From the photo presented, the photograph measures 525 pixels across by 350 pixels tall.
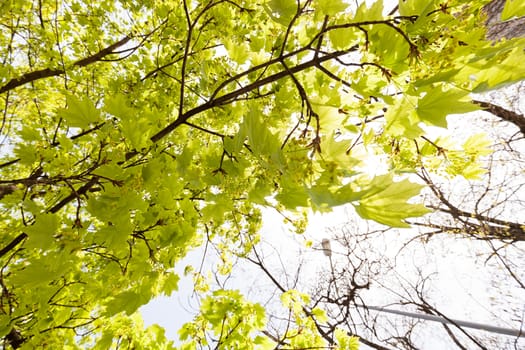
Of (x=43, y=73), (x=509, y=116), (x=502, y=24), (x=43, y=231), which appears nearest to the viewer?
(x=43, y=231)

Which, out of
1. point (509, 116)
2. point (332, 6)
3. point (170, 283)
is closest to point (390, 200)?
point (332, 6)

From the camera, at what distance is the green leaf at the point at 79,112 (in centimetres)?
94

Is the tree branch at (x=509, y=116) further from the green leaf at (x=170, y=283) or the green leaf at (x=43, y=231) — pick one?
the green leaf at (x=43, y=231)

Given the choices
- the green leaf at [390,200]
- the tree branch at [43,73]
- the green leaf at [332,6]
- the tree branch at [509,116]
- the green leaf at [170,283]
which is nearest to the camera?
the green leaf at [390,200]

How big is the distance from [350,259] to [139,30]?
4.61 metres

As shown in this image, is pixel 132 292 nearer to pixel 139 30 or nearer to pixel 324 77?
pixel 324 77

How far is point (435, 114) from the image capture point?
64 cm

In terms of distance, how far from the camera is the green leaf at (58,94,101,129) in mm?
943

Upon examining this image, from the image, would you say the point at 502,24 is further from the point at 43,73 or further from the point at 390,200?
the point at 43,73

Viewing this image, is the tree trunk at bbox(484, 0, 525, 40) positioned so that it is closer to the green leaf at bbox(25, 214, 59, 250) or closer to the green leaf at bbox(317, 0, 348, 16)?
the green leaf at bbox(317, 0, 348, 16)

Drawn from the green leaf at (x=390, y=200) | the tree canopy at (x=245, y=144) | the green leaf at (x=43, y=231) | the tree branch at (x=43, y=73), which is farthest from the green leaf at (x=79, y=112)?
the tree branch at (x=43, y=73)

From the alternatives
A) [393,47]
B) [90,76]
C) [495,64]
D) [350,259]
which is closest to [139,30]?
[90,76]

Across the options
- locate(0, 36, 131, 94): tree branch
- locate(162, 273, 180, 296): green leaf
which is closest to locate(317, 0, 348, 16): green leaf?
locate(162, 273, 180, 296): green leaf

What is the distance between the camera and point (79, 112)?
96 cm
